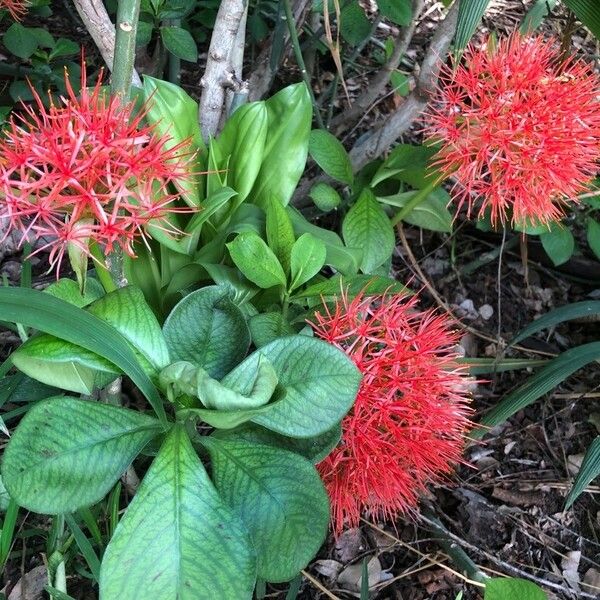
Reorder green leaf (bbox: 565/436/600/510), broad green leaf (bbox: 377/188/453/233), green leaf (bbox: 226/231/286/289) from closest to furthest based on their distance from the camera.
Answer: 1. green leaf (bbox: 226/231/286/289)
2. green leaf (bbox: 565/436/600/510)
3. broad green leaf (bbox: 377/188/453/233)

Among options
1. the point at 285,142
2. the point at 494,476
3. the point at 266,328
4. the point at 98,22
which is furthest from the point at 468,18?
the point at 494,476

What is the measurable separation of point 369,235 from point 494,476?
55 cm

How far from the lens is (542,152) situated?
0.96m

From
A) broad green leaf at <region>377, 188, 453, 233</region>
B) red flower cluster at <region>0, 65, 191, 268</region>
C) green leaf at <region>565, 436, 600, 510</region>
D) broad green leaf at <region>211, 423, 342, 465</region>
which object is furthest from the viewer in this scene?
broad green leaf at <region>377, 188, 453, 233</region>

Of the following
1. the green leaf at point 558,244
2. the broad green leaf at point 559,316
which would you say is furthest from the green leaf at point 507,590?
the green leaf at point 558,244

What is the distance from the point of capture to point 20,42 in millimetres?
1367

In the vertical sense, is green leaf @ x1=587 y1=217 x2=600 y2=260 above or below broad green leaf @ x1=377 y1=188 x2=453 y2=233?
above

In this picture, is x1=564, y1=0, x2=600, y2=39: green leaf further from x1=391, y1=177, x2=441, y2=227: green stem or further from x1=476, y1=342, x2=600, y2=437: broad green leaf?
x1=476, y1=342, x2=600, y2=437: broad green leaf

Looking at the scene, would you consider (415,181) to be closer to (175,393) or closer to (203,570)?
(175,393)

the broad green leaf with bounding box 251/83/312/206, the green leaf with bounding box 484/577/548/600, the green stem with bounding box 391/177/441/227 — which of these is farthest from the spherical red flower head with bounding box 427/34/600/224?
the green leaf with bounding box 484/577/548/600

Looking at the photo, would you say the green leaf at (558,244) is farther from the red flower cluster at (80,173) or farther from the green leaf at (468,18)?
the red flower cluster at (80,173)

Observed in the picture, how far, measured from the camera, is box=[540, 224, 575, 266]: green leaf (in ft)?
4.53

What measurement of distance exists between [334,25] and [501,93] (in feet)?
3.23

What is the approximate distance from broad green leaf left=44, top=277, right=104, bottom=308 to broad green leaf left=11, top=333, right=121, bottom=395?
14 centimetres
